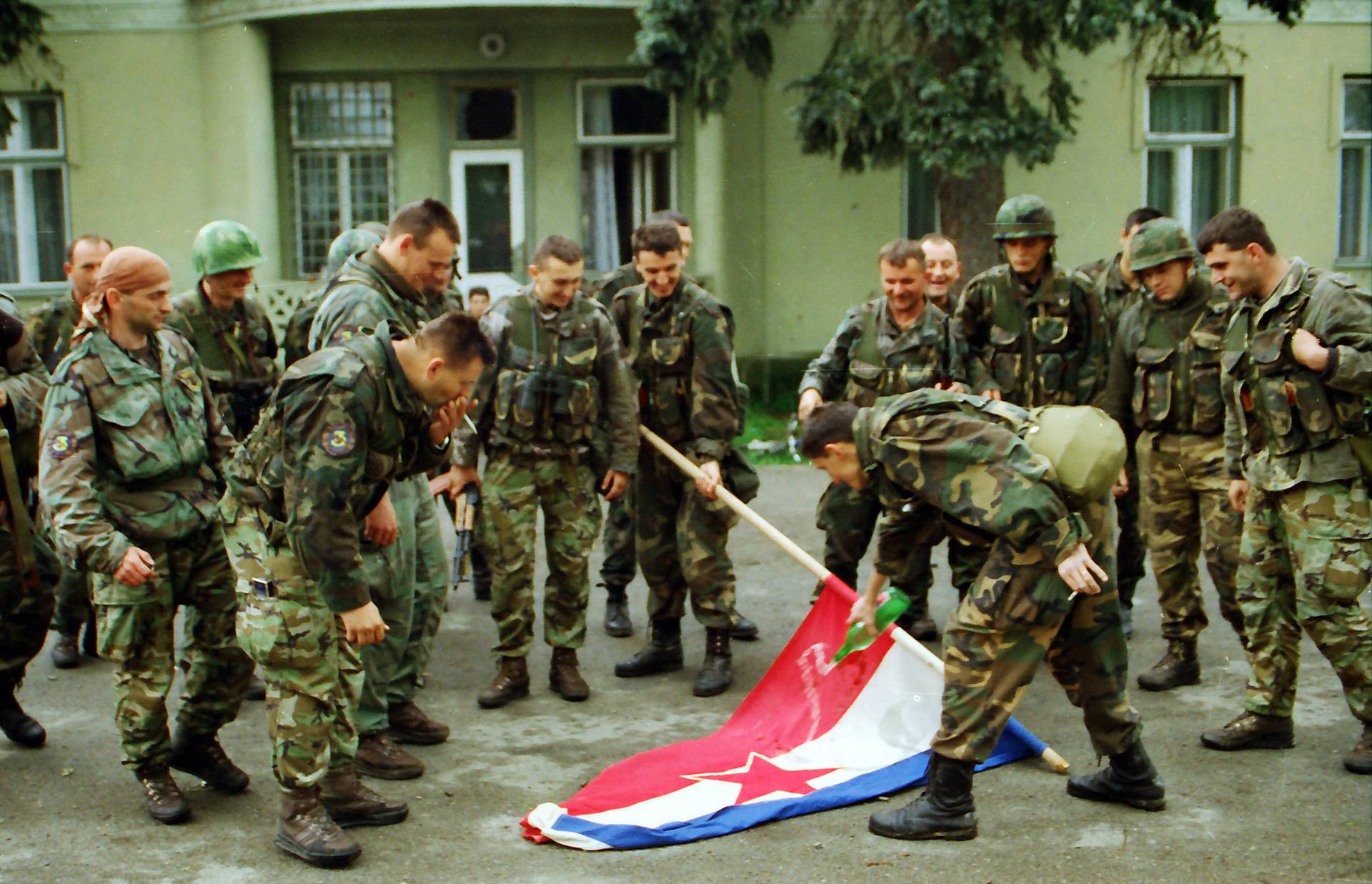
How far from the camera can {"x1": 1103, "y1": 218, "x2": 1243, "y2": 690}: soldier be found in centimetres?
637

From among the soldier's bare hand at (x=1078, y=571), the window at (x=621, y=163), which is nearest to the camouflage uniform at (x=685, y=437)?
the soldier's bare hand at (x=1078, y=571)

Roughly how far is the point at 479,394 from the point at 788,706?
1951 millimetres

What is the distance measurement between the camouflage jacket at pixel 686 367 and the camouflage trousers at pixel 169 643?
2.34 meters

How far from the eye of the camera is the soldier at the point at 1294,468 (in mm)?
5273

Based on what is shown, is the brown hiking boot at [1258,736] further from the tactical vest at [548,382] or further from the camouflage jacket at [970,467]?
the tactical vest at [548,382]

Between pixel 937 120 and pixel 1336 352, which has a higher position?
pixel 937 120

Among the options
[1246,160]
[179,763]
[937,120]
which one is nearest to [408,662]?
[179,763]

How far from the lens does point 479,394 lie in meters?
6.34

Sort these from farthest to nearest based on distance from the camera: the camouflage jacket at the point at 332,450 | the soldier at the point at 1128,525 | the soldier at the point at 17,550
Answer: the soldier at the point at 1128,525
the soldier at the point at 17,550
the camouflage jacket at the point at 332,450

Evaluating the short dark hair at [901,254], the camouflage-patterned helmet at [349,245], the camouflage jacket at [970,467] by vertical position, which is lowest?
the camouflage jacket at [970,467]

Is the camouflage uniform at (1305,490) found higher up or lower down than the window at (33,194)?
lower down

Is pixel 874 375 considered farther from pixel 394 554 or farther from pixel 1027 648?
pixel 394 554

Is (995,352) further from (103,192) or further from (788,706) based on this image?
(103,192)

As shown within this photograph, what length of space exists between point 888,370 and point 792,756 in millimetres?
2188
